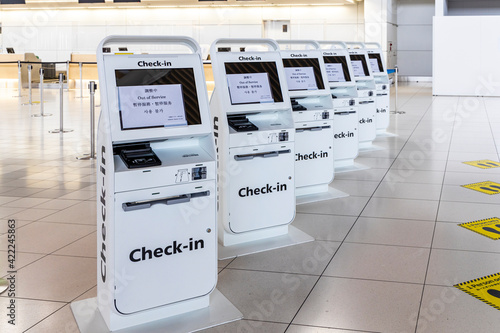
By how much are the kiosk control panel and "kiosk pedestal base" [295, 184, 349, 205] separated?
3.55 feet

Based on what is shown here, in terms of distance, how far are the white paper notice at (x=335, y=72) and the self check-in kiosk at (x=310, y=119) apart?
0.77 m

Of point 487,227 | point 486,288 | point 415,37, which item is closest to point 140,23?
point 415,37

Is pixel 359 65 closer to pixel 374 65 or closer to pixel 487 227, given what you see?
pixel 374 65


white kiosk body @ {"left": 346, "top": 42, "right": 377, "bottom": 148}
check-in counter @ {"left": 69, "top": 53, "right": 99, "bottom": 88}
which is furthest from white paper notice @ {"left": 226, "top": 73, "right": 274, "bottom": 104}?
check-in counter @ {"left": 69, "top": 53, "right": 99, "bottom": 88}

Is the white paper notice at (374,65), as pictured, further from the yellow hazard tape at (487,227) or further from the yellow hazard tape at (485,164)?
the yellow hazard tape at (487,227)

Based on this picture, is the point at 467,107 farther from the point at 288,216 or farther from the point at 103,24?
the point at 103,24

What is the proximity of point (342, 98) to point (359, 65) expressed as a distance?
1458 millimetres

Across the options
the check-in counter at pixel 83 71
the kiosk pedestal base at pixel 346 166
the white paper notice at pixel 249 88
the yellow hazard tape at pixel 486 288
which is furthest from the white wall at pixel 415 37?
the yellow hazard tape at pixel 486 288

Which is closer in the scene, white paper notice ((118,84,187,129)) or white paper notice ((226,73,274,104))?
white paper notice ((118,84,187,129))

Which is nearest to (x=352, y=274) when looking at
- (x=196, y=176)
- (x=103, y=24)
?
(x=196, y=176)

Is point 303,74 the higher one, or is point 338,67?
point 338,67

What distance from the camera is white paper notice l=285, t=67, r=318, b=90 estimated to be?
4.62 m

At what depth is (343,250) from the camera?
367 centimetres

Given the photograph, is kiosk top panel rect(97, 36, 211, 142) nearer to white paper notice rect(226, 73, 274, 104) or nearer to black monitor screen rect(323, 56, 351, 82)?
white paper notice rect(226, 73, 274, 104)
